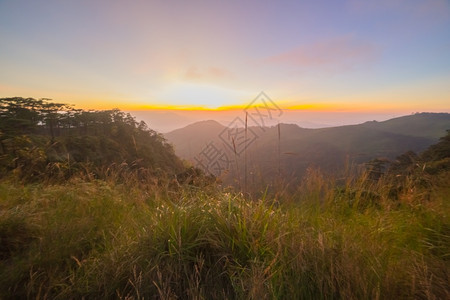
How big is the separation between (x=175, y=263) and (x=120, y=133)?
99.9 ft

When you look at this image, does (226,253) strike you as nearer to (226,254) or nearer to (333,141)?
(226,254)

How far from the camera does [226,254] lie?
65.0 inches

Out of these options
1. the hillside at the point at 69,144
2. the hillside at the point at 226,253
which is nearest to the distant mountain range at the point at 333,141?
the hillside at the point at 226,253

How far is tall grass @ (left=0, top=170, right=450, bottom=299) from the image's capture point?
4.56 ft

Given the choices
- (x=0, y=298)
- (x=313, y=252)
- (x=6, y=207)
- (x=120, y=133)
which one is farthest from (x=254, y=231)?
(x=120, y=133)

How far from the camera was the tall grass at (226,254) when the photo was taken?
139 cm

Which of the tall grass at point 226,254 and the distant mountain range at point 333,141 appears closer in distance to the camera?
the tall grass at point 226,254

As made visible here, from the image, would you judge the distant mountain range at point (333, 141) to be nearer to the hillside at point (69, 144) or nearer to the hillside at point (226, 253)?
the hillside at point (226, 253)

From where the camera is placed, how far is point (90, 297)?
1483 millimetres

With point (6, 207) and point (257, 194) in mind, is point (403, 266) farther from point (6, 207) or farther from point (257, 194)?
point (6, 207)

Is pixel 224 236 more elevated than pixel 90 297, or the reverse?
pixel 224 236

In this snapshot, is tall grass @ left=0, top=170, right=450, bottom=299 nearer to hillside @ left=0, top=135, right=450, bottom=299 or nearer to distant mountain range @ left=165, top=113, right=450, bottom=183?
hillside @ left=0, top=135, right=450, bottom=299

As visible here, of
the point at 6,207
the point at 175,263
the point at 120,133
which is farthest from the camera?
the point at 120,133

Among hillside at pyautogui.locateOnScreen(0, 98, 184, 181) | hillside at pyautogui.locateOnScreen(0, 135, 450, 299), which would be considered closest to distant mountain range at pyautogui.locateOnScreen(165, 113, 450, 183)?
hillside at pyautogui.locateOnScreen(0, 135, 450, 299)
